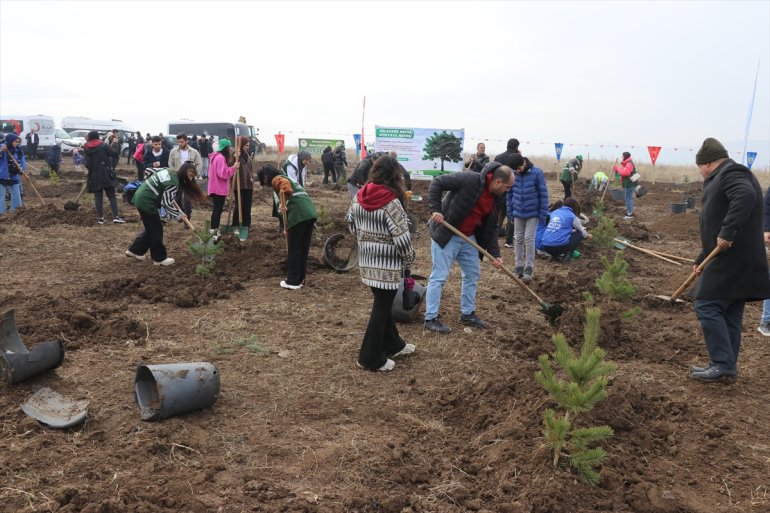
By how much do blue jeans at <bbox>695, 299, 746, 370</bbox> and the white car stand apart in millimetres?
33004

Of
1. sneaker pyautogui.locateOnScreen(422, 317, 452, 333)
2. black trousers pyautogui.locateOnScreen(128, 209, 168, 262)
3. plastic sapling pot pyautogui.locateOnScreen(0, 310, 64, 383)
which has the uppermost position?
black trousers pyautogui.locateOnScreen(128, 209, 168, 262)

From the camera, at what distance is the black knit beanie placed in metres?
4.61

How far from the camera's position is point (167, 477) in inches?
125

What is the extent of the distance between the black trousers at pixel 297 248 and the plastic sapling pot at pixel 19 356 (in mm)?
3122

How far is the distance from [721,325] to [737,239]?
65 centimetres

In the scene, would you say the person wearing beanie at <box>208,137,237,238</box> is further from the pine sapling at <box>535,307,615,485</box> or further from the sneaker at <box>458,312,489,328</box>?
the pine sapling at <box>535,307,615,485</box>

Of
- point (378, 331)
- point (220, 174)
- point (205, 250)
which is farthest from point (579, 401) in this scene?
point (220, 174)

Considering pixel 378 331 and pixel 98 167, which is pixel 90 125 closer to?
pixel 98 167

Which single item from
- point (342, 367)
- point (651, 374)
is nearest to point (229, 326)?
point (342, 367)

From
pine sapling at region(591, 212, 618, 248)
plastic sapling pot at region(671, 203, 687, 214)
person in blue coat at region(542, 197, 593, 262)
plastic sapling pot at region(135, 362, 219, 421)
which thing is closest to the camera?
plastic sapling pot at region(135, 362, 219, 421)

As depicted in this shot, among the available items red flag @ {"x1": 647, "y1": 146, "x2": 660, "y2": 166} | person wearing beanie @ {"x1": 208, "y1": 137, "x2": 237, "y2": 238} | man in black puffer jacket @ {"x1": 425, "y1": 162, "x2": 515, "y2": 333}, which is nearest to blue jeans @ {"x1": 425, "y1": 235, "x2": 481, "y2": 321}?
man in black puffer jacket @ {"x1": 425, "y1": 162, "x2": 515, "y2": 333}

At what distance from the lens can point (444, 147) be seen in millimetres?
18953

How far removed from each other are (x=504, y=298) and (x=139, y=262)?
5.08 meters

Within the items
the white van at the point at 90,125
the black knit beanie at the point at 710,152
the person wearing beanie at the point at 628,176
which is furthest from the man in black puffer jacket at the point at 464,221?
the white van at the point at 90,125
